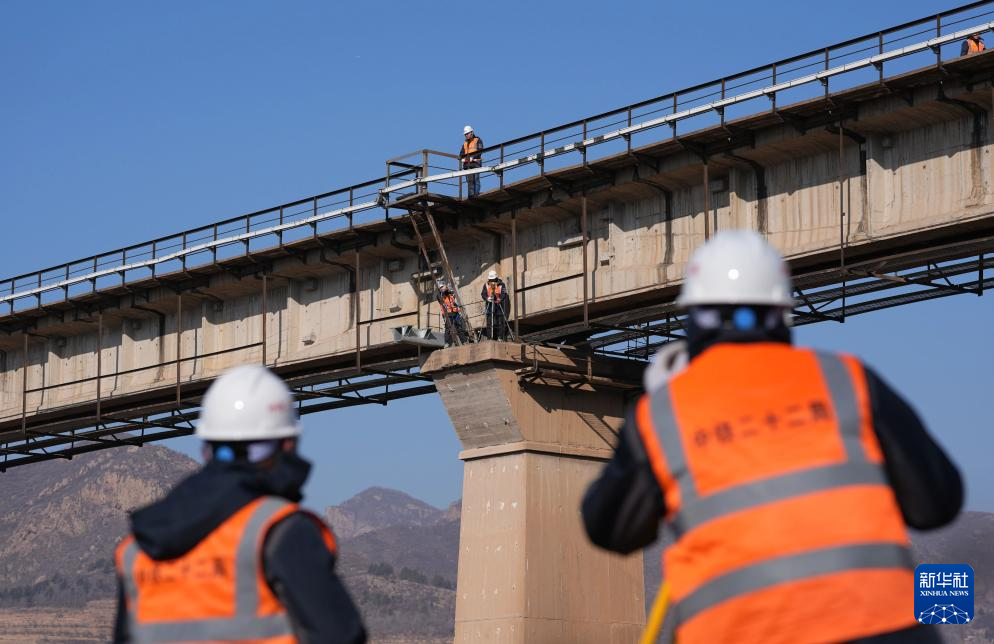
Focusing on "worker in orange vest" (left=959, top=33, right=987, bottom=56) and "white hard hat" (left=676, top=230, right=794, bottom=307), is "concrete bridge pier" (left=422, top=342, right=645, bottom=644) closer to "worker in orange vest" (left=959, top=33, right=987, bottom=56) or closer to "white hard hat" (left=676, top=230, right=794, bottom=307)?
"worker in orange vest" (left=959, top=33, right=987, bottom=56)

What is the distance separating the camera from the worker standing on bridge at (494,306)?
106ft

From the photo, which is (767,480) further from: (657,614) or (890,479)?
(657,614)

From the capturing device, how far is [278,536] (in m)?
5.15

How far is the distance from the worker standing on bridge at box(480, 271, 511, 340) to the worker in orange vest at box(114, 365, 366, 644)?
26.8 m

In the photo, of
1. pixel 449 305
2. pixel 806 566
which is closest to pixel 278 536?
pixel 806 566

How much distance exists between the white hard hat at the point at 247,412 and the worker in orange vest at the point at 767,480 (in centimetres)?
127

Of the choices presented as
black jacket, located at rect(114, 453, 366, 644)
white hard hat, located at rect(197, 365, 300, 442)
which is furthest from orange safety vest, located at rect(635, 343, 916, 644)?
white hard hat, located at rect(197, 365, 300, 442)

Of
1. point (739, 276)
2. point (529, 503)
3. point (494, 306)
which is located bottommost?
point (739, 276)

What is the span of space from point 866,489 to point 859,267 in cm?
2298

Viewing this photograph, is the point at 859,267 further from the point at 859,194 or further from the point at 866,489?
the point at 866,489

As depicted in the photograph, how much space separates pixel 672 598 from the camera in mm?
4801

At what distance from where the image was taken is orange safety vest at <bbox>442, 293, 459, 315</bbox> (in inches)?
1300

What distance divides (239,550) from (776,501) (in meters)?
1.76

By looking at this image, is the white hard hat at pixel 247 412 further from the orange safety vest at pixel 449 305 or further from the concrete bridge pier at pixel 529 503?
the orange safety vest at pixel 449 305
